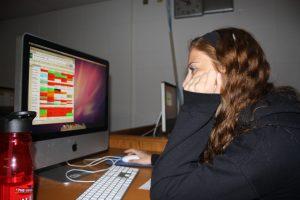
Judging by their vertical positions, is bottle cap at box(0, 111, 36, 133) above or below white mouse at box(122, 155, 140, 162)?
A: above

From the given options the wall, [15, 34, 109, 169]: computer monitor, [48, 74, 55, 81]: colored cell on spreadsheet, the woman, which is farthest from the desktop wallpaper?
the wall

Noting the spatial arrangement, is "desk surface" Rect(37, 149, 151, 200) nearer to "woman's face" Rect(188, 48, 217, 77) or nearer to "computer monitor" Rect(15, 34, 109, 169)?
"computer monitor" Rect(15, 34, 109, 169)

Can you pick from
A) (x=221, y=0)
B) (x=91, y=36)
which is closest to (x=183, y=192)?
(x=221, y=0)

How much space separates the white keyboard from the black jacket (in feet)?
0.40

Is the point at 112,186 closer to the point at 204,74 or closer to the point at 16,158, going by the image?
the point at 16,158

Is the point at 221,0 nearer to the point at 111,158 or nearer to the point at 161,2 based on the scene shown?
the point at 161,2

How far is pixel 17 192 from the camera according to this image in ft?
1.81

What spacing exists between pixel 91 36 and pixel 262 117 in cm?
279

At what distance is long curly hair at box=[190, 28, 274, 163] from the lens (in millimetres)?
766

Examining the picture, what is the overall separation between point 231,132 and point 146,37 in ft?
7.35

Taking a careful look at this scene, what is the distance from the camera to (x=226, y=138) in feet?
2.47

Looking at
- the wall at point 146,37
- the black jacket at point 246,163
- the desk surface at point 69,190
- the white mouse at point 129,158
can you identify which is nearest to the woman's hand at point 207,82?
the black jacket at point 246,163

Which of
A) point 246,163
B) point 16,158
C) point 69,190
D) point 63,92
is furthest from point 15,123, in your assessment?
point 246,163

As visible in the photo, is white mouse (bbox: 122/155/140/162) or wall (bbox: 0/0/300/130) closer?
white mouse (bbox: 122/155/140/162)
